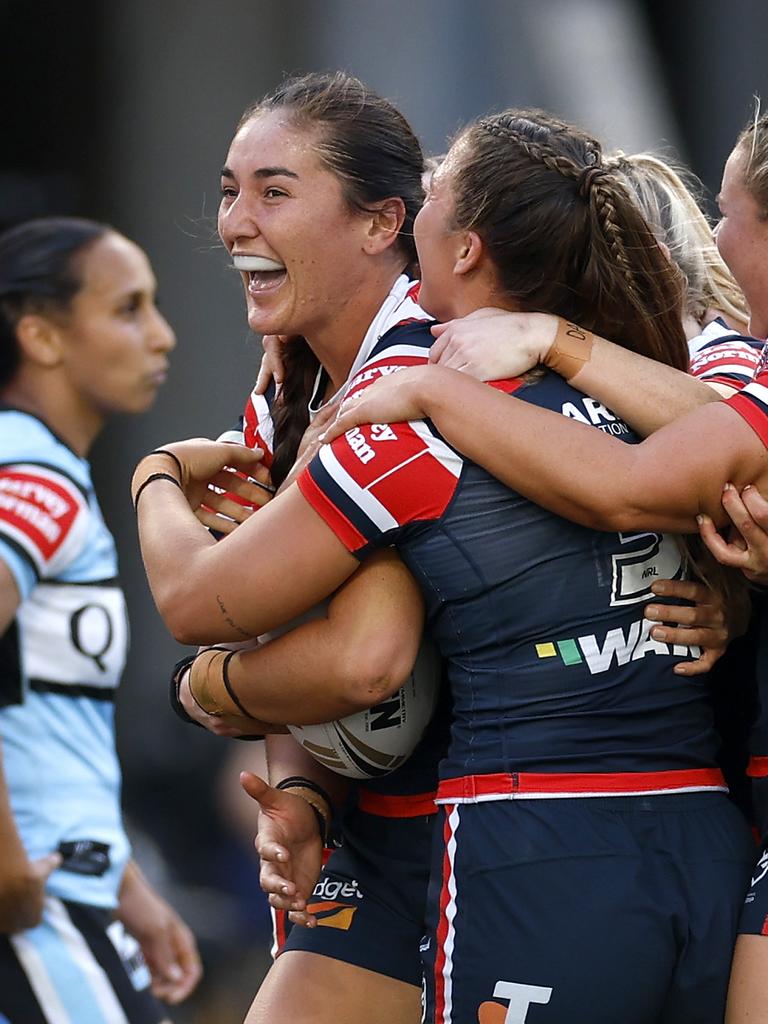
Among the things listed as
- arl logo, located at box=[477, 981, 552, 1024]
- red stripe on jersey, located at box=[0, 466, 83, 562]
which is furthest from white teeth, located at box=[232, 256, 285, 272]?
arl logo, located at box=[477, 981, 552, 1024]

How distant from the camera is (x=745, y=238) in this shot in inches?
89.7

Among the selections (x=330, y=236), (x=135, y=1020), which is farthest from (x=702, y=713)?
(x=135, y=1020)

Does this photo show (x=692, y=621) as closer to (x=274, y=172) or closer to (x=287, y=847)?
(x=287, y=847)

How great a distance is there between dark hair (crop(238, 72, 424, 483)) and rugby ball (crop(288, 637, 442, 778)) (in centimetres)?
57

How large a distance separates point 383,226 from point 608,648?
1.04 meters

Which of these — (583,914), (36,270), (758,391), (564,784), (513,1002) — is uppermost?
(758,391)

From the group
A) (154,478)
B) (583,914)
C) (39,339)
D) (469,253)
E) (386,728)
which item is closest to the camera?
(583,914)

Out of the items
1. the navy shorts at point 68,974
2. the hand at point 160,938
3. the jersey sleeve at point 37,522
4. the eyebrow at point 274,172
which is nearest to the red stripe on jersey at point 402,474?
the eyebrow at point 274,172

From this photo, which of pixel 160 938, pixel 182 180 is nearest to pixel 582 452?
pixel 160 938

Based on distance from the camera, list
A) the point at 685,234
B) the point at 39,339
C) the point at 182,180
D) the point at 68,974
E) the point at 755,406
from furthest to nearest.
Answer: the point at 182,180 < the point at 39,339 < the point at 68,974 < the point at 685,234 < the point at 755,406

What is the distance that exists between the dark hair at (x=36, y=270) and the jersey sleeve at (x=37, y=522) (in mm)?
312

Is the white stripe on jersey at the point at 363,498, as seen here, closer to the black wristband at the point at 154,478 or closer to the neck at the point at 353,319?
the black wristband at the point at 154,478

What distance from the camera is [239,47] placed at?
15.4 ft

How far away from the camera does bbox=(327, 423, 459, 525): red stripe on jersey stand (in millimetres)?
1949
